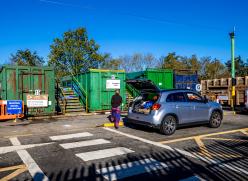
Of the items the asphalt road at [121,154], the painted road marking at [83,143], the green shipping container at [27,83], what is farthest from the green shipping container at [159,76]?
the painted road marking at [83,143]

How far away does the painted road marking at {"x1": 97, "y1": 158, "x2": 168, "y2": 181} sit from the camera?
5363mm

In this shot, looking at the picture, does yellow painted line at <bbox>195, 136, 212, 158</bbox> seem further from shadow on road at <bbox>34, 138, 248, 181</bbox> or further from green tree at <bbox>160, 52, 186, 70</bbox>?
green tree at <bbox>160, 52, 186, 70</bbox>

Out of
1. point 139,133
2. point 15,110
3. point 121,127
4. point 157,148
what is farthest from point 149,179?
point 15,110

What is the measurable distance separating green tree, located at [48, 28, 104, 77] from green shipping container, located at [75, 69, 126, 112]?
57.6 ft

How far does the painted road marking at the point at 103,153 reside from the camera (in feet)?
21.9

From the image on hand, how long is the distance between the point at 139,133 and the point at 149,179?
194 inches

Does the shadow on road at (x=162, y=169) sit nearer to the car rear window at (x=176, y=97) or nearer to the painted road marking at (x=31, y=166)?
the painted road marking at (x=31, y=166)

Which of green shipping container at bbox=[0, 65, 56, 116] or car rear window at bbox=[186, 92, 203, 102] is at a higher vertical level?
green shipping container at bbox=[0, 65, 56, 116]

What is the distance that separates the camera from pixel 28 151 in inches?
285

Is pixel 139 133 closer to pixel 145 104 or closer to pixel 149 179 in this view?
pixel 145 104

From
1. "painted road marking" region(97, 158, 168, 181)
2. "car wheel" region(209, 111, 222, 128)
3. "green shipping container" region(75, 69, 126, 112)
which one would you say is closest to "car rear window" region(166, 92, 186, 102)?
"car wheel" region(209, 111, 222, 128)

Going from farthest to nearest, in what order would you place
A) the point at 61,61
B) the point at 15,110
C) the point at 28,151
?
the point at 61,61 → the point at 15,110 → the point at 28,151

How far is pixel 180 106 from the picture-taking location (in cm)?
1012

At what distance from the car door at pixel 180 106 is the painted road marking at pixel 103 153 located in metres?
3.09
